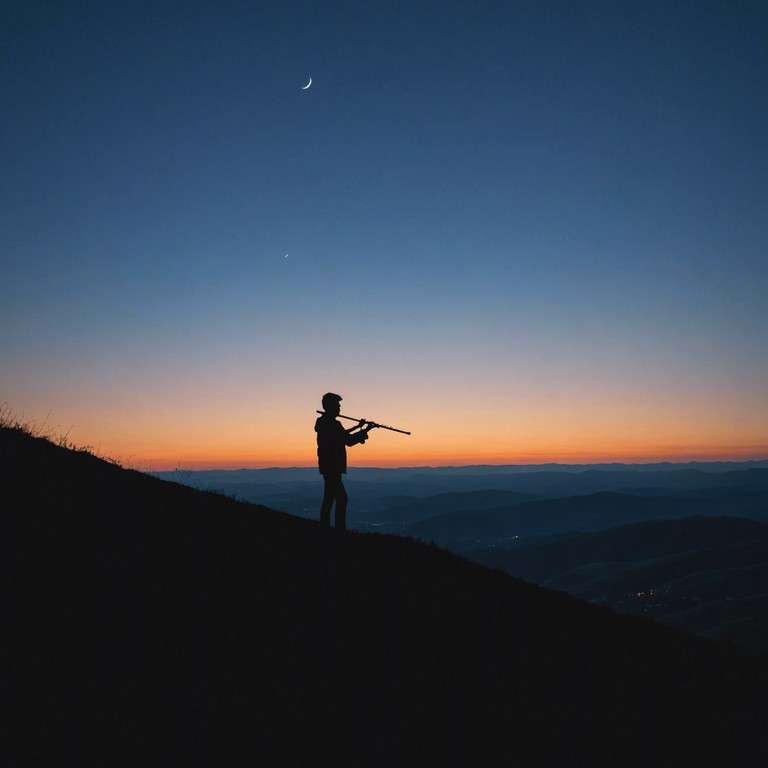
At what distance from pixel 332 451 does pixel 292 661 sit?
6144 millimetres

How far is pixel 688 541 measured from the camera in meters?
192

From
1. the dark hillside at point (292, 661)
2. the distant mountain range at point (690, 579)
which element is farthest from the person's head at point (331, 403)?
the distant mountain range at point (690, 579)

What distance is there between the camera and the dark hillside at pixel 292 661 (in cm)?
465

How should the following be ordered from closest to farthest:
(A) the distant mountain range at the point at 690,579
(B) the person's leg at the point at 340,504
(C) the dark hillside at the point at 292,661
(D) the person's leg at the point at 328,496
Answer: (C) the dark hillside at the point at 292,661 < (B) the person's leg at the point at 340,504 < (D) the person's leg at the point at 328,496 < (A) the distant mountain range at the point at 690,579

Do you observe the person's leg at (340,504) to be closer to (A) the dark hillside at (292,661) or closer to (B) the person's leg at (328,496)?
(B) the person's leg at (328,496)

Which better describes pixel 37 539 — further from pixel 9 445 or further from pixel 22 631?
pixel 9 445

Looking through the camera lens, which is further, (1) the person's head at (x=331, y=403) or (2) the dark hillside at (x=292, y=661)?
(1) the person's head at (x=331, y=403)

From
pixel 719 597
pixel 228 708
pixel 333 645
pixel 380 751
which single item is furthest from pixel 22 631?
pixel 719 597

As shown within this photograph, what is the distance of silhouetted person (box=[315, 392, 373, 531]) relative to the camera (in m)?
11.6

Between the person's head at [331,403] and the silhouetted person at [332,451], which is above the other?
the person's head at [331,403]

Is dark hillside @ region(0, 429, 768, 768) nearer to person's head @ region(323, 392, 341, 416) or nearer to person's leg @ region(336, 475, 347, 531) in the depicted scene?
person's leg @ region(336, 475, 347, 531)

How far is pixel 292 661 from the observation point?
5.85m

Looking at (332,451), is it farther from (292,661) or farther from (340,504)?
(292,661)

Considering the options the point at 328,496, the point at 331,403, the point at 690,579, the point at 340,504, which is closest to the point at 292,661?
the point at 340,504
